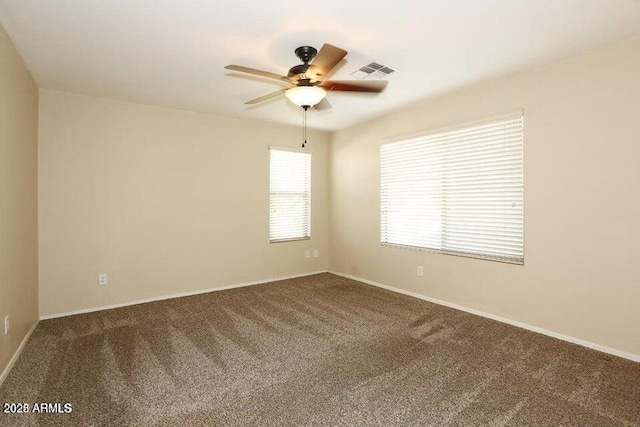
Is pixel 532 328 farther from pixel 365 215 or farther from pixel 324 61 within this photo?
pixel 324 61

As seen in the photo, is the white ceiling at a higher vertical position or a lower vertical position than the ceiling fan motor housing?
higher

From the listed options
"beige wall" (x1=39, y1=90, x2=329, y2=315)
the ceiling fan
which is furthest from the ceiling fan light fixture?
"beige wall" (x1=39, y1=90, x2=329, y2=315)

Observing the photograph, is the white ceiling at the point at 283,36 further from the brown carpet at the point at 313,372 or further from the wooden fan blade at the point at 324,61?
the brown carpet at the point at 313,372

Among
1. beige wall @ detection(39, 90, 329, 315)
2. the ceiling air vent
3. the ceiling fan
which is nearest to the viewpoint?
the ceiling fan

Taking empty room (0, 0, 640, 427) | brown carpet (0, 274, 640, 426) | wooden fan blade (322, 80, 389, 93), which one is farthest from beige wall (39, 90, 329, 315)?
wooden fan blade (322, 80, 389, 93)

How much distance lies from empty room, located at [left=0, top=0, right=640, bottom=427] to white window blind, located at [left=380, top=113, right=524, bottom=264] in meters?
0.02

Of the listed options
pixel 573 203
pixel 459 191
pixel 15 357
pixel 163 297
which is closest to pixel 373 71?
pixel 459 191

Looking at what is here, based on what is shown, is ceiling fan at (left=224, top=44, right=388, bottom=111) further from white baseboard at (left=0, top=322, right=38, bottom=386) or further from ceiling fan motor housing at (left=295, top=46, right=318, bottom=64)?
white baseboard at (left=0, top=322, right=38, bottom=386)

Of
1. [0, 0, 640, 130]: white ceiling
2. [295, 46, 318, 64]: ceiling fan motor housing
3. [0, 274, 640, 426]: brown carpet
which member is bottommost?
[0, 274, 640, 426]: brown carpet

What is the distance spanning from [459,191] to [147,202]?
12.7 ft

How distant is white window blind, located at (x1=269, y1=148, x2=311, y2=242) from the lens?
5.19 m

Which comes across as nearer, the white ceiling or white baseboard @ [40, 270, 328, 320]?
the white ceiling

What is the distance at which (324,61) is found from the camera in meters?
2.18

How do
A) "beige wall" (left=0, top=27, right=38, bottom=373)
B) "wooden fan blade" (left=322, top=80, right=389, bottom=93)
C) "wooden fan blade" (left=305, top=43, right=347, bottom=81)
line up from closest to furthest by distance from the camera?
"wooden fan blade" (left=305, top=43, right=347, bottom=81) → "beige wall" (left=0, top=27, right=38, bottom=373) → "wooden fan blade" (left=322, top=80, right=389, bottom=93)
